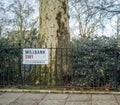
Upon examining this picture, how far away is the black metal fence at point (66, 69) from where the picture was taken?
1041 cm

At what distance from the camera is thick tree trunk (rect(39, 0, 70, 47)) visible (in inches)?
446

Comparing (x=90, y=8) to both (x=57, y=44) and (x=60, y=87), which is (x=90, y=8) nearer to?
(x=57, y=44)

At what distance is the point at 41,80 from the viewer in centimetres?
1127

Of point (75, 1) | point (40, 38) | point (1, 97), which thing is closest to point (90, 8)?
point (75, 1)

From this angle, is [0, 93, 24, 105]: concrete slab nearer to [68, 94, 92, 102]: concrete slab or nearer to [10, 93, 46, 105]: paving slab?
[10, 93, 46, 105]: paving slab

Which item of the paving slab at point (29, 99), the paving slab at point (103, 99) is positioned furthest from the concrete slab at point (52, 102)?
the paving slab at point (103, 99)

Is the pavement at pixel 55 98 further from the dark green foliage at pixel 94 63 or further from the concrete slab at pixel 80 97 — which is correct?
the dark green foliage at pixel 94 63

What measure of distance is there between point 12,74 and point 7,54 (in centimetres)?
71

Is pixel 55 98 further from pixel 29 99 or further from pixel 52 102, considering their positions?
pixel 29 99

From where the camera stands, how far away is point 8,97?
364 inches

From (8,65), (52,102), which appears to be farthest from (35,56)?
(52,102)

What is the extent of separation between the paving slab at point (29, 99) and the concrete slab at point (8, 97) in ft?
0.48

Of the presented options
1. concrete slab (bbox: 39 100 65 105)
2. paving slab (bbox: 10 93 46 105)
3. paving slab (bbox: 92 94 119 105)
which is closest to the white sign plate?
paving slab (bbox: 10 93 46 105)

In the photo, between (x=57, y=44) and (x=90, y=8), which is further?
(x=90, y=8)
